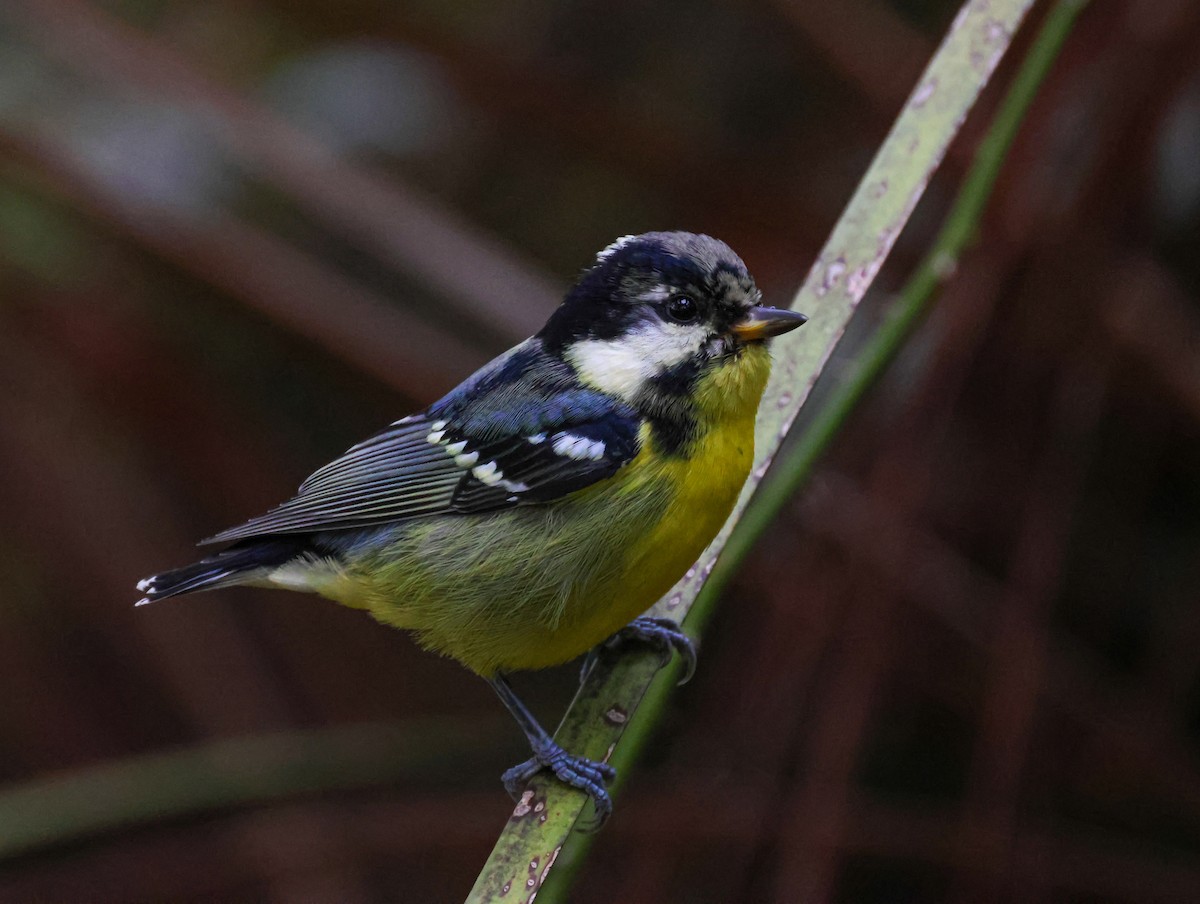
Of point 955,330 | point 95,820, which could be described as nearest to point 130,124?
point 95,820

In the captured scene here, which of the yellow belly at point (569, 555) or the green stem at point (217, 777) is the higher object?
the yellow belly at point (569, 555)

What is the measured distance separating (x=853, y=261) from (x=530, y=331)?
118 centimetres

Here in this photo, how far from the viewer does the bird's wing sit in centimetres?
252

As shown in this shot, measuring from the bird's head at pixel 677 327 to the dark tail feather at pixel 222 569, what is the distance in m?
0.78

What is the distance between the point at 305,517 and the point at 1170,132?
2.50m

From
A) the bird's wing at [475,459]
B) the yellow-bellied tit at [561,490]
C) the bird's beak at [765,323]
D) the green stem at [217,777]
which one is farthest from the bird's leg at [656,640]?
the green stem at [217,777]

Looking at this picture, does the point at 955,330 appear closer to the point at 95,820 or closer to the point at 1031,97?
the point at 1031,97

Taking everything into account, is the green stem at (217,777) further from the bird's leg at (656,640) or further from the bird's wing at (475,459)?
the bird's leg at (656,640)

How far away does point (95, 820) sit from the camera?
2.91 meters

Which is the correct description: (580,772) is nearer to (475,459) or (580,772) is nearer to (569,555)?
(569,555)

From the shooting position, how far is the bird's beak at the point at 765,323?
2352mm

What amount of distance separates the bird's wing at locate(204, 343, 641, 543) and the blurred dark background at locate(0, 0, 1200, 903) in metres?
0.64

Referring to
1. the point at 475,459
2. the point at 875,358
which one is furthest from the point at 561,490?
the point at 875,358

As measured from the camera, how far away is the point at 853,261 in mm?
2352
